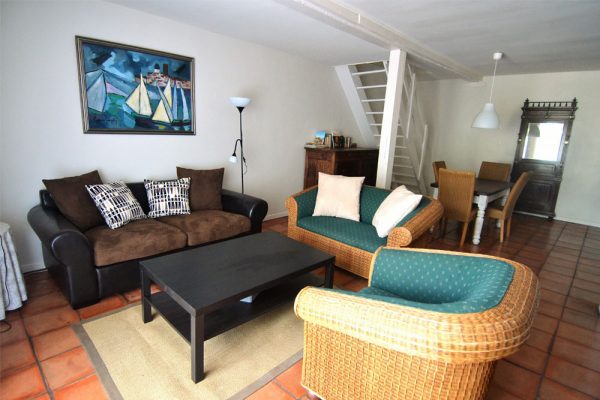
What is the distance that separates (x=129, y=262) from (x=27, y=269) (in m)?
1.05

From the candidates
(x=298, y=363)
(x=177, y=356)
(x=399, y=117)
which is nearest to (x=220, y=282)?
(x=177, y=356)

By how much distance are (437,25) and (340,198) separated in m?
1.80

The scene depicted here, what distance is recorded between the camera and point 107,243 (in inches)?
84.2

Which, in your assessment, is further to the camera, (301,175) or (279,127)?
(301,175)

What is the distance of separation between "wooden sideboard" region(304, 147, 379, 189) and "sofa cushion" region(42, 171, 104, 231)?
281 cm

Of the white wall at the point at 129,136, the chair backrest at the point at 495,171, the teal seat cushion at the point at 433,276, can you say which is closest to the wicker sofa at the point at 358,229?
the teal seat cushion at the point at 433,276

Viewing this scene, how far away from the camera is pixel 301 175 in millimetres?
4691

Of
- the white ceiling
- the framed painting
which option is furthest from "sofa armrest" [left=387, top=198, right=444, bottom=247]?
the framed painting

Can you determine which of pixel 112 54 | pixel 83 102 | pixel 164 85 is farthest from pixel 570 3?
pixel 83 102

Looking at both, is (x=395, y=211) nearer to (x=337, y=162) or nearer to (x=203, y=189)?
(x=203, y=189)

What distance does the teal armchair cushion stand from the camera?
4.25ft

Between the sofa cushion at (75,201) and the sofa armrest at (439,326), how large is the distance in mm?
2100

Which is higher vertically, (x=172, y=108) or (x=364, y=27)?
(x=364, y=27)

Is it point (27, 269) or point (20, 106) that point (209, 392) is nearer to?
point (27, 269)
